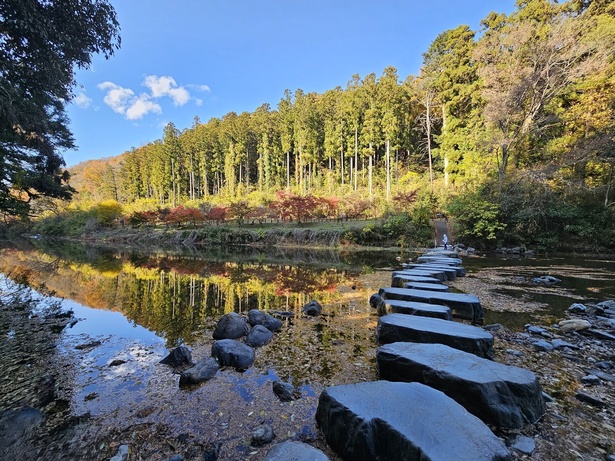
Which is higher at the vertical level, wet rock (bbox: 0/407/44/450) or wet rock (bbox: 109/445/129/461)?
wet rock (bbox: 0/407/44/450)

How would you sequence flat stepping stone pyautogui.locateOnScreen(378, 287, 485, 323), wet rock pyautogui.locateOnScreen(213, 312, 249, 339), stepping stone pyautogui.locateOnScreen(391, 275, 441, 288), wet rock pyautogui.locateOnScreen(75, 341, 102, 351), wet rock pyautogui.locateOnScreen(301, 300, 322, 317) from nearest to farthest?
1. wet rock pyautogui.locateOnScreen(75, 341, 102, 351)
2. wet rock pyautogui.locateOnScreen(213, 312, 249, 339)
3. flat stepping stone pyautogui.locateOnScreen(378, 287, 485, 323)
4. wet rock pyautogui.locateOnScreen(301, 300, 322, 317)
5. stepping stone pyautogui.locateOnScreen(391, 275, 441, 288)

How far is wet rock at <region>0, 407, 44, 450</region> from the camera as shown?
216 centimetres

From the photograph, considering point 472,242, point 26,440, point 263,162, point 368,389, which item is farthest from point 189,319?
point 263,162

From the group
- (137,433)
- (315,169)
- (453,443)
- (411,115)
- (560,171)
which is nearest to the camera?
(453,443)

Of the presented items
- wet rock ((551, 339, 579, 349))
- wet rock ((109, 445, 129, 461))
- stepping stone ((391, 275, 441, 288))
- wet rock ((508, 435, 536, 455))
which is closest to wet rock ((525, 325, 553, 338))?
wet rock ((551, 339, 579, 349))

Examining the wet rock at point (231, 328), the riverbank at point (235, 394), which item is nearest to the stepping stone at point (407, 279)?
the riverbank at point (235, 394)

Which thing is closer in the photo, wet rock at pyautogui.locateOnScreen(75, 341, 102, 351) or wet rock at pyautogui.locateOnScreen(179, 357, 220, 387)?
wet rock at pyautogui.locateOnScreen(179, 357, 220, 387)

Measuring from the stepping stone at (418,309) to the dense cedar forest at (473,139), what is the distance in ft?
41.8

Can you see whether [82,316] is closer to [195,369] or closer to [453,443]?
[195,369]

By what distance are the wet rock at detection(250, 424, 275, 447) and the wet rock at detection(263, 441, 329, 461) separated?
1.41 feet

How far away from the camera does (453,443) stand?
1502mm

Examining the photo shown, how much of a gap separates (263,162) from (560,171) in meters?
30.5

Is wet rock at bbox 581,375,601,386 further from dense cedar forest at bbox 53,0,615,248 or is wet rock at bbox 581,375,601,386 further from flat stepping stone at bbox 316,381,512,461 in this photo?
dense cedar forest at bbox 53,0,615,248

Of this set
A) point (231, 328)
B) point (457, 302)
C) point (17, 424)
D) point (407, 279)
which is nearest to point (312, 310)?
point (231, 328)
